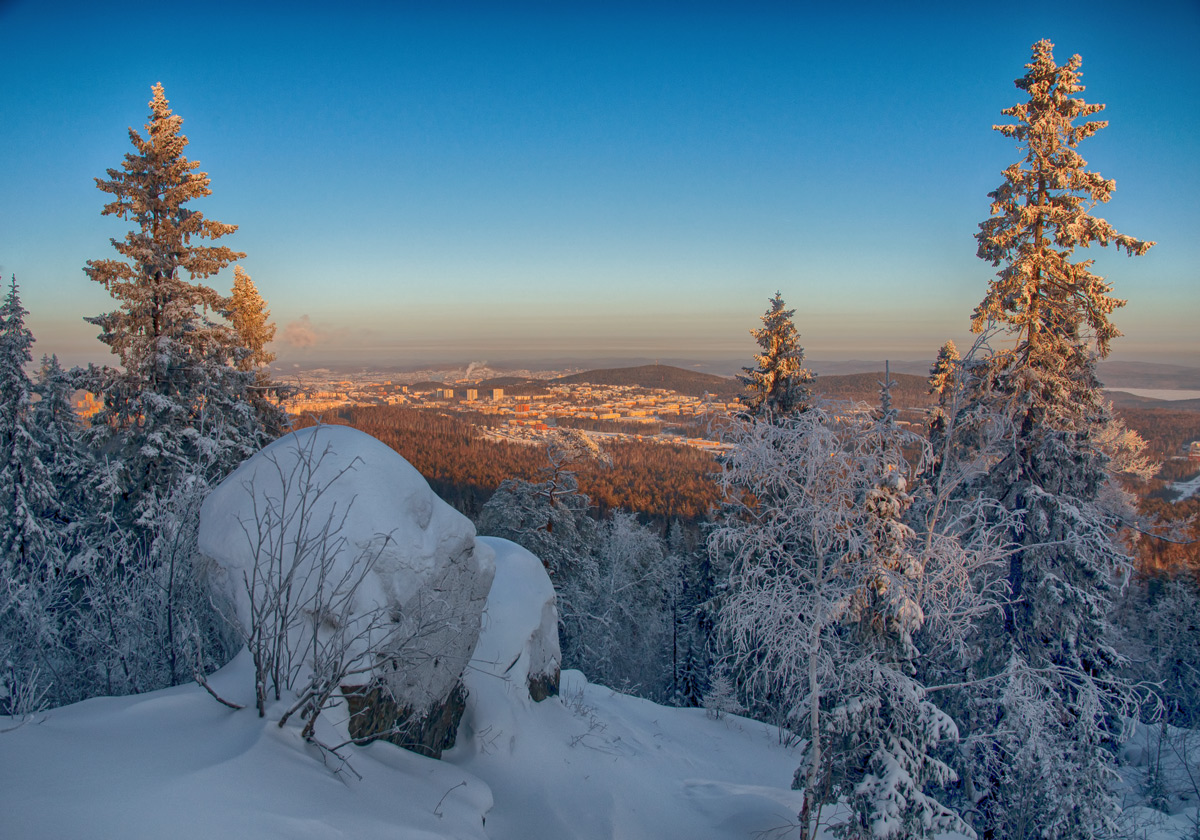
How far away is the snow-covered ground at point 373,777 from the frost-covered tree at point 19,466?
33.0ft

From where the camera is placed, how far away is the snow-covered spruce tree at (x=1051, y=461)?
32.1ft

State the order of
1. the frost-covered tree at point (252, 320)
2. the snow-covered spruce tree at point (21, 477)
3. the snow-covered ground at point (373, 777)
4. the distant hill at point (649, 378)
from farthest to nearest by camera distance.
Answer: the distant hill at point (649, 378) < the frost-covered tree at point (252, 320) < the snow-covered spruce tree at point (21, 477) < the snow-covered ground at point (373, 777)

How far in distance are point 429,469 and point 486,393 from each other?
52119 millimetres

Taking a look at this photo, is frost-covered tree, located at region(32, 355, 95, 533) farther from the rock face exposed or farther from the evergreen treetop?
the rock face exposed

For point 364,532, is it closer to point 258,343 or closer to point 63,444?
point 63,444

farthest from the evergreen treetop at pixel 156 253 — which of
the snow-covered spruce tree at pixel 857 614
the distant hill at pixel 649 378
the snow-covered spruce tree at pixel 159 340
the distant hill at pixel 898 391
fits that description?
the distant hill at pixel 649 378

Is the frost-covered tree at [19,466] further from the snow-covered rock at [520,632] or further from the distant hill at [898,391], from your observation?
the distant hill at [898,391]

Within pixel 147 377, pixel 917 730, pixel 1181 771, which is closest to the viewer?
pixel 917 730

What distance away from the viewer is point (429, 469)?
52.4 metres

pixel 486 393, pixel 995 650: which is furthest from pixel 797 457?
pixel 486 393

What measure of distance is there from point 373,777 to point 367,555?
204 centimetres

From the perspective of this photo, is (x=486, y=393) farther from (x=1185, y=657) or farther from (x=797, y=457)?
(x=797, y=457)

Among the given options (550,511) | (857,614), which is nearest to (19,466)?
(550,511)

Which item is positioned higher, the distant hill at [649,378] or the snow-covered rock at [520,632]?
the distant hill at [649,378]
